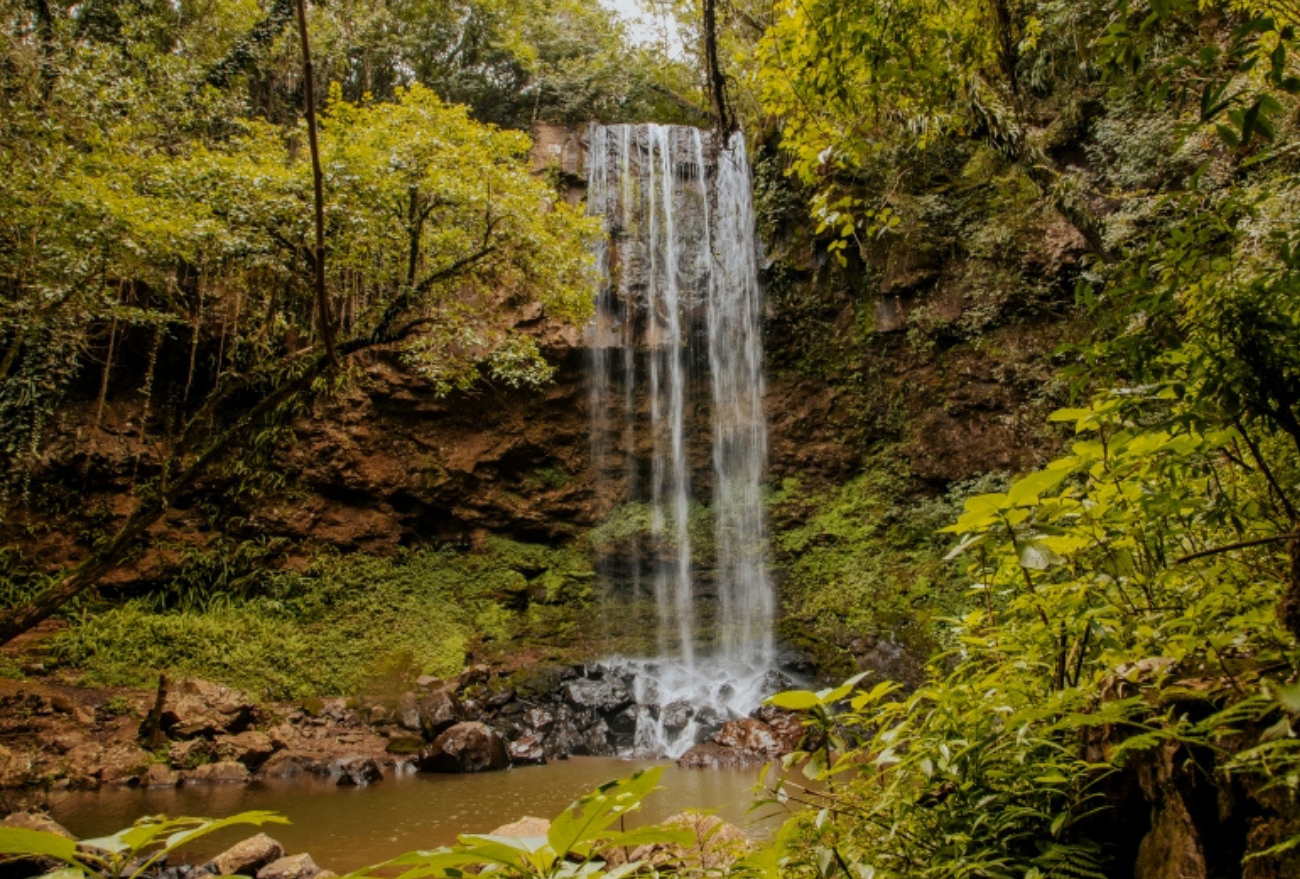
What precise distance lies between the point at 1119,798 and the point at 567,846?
975mm

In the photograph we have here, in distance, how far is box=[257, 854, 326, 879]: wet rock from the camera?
3.97 m

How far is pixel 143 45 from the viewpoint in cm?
1016

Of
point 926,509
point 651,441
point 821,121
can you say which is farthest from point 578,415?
point 821,121

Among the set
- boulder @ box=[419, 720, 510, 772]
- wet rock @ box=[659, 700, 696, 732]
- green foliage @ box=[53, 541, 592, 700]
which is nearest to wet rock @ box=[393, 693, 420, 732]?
boulder @ box=[419, 720, 510, 772]

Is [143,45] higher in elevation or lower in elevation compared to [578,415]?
higher

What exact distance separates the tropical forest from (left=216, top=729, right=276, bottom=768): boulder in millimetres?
56

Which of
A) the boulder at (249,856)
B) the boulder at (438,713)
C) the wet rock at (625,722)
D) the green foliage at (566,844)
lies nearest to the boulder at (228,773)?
the boulder at (438,713)

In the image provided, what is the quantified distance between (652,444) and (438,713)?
639 centimetres

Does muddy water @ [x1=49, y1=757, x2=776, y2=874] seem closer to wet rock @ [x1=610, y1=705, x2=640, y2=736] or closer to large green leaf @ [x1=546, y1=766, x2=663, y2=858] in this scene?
wet rock @ [x1=610, y1=705, x2=640, y2=736]

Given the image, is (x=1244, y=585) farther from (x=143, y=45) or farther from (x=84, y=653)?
(x=143, y=45)

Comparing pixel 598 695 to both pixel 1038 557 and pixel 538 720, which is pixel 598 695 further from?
pixel 1038 557

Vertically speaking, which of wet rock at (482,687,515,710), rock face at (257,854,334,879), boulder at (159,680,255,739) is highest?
rock face at (257,854,334,879)

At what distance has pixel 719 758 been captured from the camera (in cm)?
744

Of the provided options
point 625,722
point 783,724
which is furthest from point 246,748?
point 783,724
